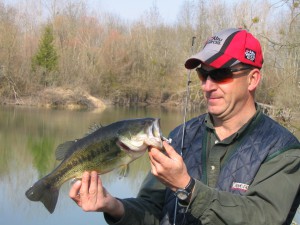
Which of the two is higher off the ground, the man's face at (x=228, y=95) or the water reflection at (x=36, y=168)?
the man's face at (x=228, y=95)

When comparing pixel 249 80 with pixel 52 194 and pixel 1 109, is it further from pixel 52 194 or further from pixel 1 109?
pixel 1 109

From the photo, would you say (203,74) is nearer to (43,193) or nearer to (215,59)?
(215,59)

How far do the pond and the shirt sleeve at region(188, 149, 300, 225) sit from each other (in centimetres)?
96

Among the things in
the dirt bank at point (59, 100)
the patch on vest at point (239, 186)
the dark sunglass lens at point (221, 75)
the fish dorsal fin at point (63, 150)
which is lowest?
the dirt bank at point (59, 100)

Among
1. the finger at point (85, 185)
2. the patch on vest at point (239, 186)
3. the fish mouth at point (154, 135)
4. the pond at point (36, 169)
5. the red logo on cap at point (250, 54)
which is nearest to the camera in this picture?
the fish mouth at point (154, 135)

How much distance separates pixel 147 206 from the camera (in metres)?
3.00

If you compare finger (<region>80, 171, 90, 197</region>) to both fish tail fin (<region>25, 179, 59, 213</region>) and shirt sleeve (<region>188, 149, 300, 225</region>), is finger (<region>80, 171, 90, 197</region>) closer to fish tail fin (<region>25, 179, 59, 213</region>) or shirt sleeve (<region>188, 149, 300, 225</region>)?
Answer: fish tail fin (<region>25, 179, 59, 213</region>)

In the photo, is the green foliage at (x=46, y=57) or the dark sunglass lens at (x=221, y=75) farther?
the green foliage at (x=46, y=57)

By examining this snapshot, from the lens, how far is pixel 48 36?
41.8 meters

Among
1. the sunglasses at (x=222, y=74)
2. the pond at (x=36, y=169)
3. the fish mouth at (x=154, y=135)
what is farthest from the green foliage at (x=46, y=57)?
the fish mouth at (x=154, y=135)

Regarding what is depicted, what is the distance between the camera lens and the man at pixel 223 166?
2.31 metres

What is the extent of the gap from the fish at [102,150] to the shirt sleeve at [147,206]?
30 centimetres

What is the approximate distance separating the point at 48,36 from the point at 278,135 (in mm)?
40926

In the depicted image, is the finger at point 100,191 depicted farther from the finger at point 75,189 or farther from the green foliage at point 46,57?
the green foliage at point 46,57
